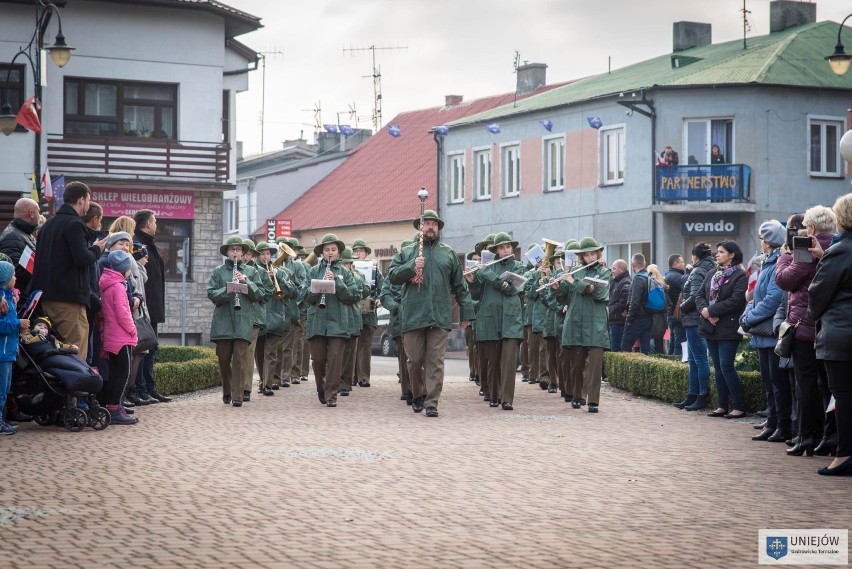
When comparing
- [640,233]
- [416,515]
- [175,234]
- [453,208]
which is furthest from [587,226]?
[416,515]

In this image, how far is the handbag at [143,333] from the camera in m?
15.9

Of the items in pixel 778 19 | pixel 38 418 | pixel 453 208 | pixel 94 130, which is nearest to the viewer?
pixel 38 418

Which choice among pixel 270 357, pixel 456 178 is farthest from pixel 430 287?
pixel 456 178

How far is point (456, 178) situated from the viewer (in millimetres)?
51375

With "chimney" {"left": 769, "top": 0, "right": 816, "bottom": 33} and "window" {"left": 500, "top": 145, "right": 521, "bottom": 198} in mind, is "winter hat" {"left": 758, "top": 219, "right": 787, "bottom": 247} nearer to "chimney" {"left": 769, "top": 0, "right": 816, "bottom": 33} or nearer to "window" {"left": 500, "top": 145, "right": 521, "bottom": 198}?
"chimney" {"left": 769, "top": 0, "right": 816, "bottom": 33}

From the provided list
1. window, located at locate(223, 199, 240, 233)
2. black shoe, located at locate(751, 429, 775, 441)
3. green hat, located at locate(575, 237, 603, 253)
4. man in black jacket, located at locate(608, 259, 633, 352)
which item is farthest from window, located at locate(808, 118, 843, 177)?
window, located at locate(223, 199, 240, 233)

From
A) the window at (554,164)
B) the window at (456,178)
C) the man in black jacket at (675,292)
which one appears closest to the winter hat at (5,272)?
the man in black jacket at (675,292)

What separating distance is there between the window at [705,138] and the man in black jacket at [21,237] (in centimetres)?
2827

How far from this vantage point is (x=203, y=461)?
11.4m

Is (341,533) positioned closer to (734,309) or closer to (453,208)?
(734,309)

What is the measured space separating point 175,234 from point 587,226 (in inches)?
487

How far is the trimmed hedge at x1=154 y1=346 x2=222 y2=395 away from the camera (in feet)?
61.9

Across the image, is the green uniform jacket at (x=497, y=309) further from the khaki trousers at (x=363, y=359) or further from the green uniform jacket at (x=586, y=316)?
the khaki trousers at (x=363, y=359)

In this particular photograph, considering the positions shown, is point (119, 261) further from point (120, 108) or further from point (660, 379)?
point (120, 108)
